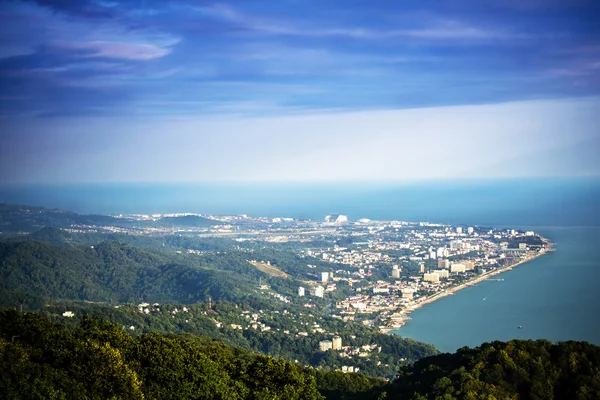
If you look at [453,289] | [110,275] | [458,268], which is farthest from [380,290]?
[110,275]

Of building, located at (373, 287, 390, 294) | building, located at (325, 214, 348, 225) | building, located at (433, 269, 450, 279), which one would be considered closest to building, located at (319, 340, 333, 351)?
building, located at (373, 287, 390, 294)

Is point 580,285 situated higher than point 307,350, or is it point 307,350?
Answer: point 580,285

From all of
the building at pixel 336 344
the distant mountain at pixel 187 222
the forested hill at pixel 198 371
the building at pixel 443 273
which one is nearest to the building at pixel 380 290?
the building at pixel 443 273

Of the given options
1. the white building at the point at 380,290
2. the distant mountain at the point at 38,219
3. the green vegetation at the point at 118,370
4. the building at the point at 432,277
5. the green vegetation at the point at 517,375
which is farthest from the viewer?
the distant mountain at the point at 38,219

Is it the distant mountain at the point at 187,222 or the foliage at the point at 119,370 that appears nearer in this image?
the foliage at the point at 119,370

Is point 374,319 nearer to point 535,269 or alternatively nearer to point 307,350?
point 307,350

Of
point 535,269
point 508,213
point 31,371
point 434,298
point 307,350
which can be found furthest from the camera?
point 508,213

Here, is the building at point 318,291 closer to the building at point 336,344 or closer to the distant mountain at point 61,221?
→ the building at point 336,344

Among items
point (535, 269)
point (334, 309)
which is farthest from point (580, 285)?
point (334, 309)
